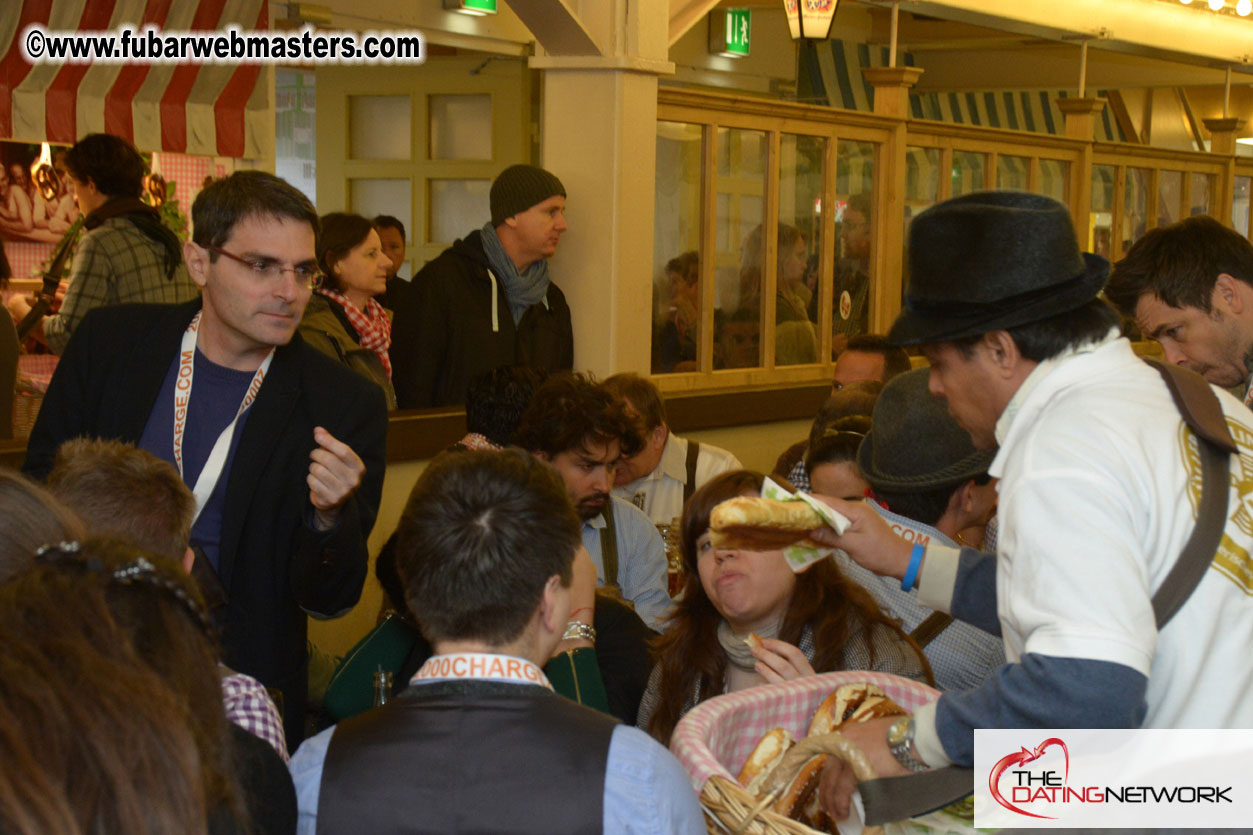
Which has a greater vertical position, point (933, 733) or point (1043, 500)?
point (1043, 500)

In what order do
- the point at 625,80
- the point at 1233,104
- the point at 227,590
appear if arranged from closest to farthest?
the point at 227,590, the point at 625,80, the point at 1233,104

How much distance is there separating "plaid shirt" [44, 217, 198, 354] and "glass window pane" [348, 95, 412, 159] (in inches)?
201

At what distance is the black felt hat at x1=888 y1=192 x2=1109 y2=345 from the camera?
1852mm

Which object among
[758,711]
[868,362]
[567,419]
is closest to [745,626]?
[758,711]

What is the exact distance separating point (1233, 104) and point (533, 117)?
771 centimetres

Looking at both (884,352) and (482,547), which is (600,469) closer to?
(482,547)

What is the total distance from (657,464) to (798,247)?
298cm

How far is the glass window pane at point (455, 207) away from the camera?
10.1 meters

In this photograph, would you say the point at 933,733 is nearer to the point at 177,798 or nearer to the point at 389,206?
the point at 177,798

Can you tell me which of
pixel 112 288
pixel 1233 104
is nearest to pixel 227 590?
pixel 112 288

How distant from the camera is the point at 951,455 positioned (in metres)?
2.97

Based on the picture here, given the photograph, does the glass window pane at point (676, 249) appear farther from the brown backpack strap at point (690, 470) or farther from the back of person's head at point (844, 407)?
the back of person's head at point (844, 407)

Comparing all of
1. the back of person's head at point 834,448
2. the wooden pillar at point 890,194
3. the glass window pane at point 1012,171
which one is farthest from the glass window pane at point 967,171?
the back of person's head at point 834,448

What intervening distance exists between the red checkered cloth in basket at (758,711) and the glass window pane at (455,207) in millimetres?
8063
